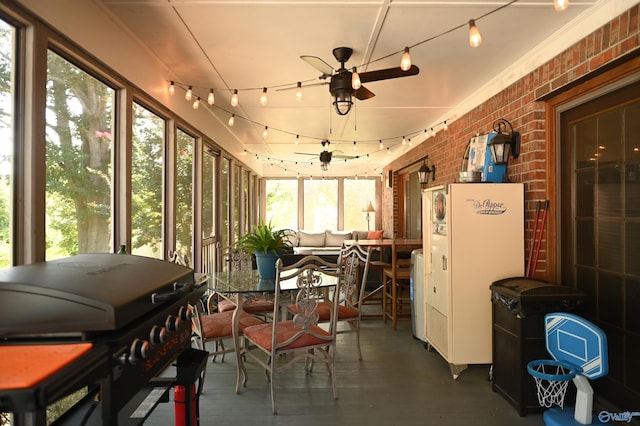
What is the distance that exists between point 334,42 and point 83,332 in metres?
2.44

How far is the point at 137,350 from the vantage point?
113 centimetres

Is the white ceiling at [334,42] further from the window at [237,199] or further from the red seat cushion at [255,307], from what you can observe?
the window at [237,199]

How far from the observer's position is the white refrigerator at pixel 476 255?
2.99m

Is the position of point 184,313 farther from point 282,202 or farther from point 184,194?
point 282,202

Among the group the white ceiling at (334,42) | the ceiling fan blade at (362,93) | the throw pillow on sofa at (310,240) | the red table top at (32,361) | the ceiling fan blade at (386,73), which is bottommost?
the throw pillow on sofa at (310,240)

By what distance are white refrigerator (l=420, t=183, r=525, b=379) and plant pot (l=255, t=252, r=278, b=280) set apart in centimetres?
133

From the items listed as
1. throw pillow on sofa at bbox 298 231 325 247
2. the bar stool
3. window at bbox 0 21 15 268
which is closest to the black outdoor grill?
window at bbox 0 21 15 268

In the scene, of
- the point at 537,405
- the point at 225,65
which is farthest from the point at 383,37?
the point at 537,405

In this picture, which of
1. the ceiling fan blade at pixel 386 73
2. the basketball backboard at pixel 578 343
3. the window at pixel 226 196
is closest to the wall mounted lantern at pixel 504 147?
the ceiling fan blade at pixel 386 73

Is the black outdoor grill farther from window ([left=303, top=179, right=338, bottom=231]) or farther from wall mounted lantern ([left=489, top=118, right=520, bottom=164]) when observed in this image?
window ([left=303, top=179, right=338, bottom=231])

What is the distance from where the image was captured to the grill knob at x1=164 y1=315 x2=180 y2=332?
137cm

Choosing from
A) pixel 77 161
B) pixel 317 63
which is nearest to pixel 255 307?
pixel 77 161

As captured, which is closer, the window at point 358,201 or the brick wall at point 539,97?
the brick wall at point 539,97

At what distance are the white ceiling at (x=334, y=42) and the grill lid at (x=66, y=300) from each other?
1.76 meters
